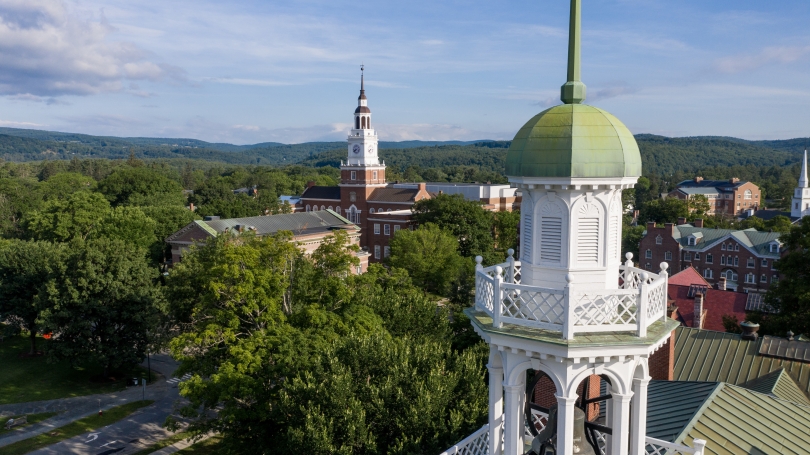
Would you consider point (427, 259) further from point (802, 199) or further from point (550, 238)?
point (802, 199)

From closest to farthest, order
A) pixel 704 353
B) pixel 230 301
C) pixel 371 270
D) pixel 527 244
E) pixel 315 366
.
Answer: pixel 527 244, pixel 315 366, pixel 704 353, pixel 230 301, pixel 371 270

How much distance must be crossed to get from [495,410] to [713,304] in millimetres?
35647

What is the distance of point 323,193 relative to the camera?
97.6m

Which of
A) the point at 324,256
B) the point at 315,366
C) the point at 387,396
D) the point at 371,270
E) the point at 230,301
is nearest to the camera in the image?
the point at 387,396

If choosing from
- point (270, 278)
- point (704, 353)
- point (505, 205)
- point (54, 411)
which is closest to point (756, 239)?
point (505, 205)

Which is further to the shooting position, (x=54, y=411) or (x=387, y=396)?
(x=54, y=411)

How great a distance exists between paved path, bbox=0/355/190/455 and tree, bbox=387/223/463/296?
2486 cm

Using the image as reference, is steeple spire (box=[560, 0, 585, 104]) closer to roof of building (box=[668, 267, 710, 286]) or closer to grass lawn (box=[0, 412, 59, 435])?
grass lawn (box=[0, 412, 59, 435])

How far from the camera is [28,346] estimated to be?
148ft

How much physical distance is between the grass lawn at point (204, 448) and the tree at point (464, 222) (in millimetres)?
40943

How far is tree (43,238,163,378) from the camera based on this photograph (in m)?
36.2

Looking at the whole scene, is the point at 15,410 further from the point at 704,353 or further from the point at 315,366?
the point at 704,353

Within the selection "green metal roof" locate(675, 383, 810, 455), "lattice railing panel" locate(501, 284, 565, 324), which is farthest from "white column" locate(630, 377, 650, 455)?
"green metal roof" locate(675, 383, 810, 455)

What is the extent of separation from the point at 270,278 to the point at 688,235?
60.1 meters
